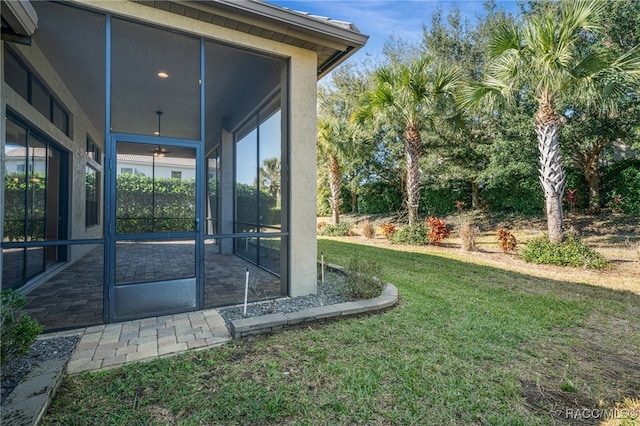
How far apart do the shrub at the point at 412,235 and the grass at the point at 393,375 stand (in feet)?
21.6

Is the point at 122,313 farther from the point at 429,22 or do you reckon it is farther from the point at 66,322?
the point at 429,22

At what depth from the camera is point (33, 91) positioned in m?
5.04

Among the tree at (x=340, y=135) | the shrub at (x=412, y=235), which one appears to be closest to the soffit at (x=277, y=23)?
the shrub at (x=412, y=235)

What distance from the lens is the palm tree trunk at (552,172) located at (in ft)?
24.6

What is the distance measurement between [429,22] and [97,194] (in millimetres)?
15907

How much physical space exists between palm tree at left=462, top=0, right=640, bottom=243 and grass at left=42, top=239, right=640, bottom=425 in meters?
4.64

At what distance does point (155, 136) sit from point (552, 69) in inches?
309

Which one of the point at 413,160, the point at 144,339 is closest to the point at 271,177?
the point at 144,339

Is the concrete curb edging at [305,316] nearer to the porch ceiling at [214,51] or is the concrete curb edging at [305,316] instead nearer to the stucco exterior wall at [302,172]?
the stucco exterior wall at [302,172]

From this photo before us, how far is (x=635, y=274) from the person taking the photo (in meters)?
6.29

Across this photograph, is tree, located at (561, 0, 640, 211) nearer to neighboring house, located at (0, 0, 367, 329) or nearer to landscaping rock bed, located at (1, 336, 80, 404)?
neighboring house, located at (0, 0, 367, 329)

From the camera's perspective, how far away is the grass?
2.16 meters

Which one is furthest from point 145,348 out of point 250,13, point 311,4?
point 311,4

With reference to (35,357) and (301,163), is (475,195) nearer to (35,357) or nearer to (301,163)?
(301,163)
